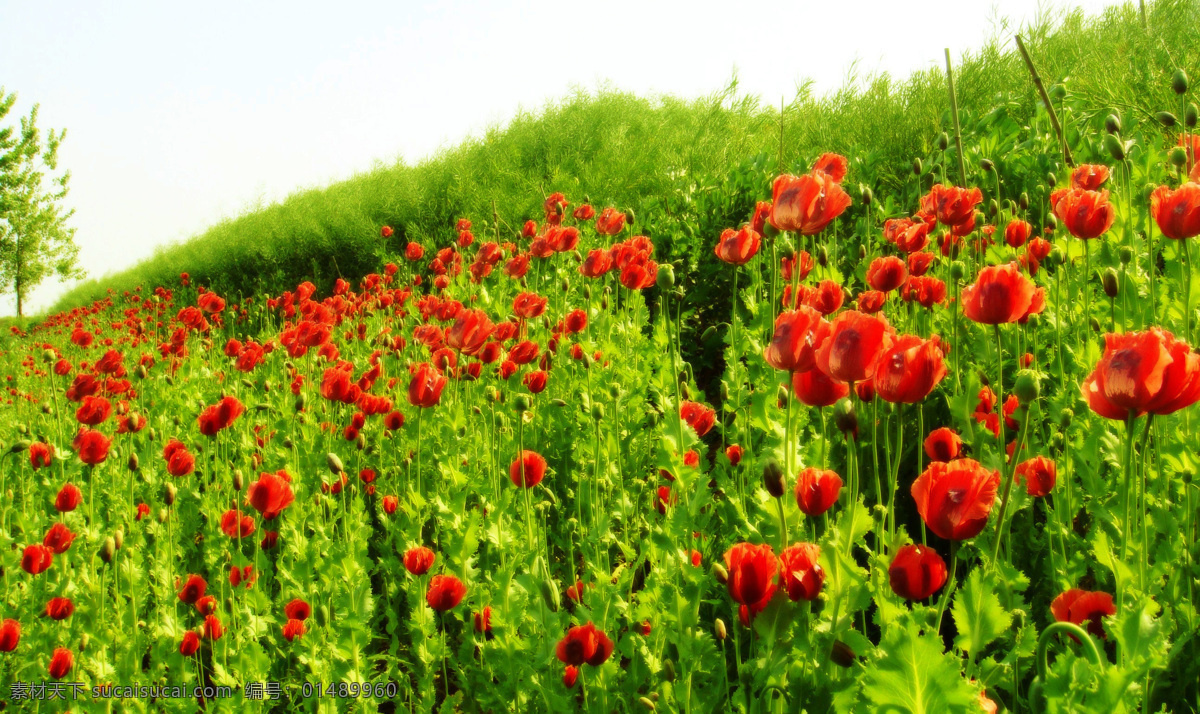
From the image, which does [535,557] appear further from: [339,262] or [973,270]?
[339,262]

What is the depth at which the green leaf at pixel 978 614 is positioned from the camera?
114cm

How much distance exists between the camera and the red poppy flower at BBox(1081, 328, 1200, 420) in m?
1.02

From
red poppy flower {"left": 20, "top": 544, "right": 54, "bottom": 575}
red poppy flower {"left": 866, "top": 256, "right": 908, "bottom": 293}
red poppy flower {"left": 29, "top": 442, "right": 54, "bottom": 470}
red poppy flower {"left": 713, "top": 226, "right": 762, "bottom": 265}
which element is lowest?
red poppy flower {"left": 20, "top": 544, "right": 54, "bottom": 575}

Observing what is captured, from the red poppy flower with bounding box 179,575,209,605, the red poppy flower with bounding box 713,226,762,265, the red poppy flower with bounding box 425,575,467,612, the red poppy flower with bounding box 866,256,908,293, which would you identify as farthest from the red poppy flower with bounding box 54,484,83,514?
the red poppy flower with bounding box 866,256,908,293

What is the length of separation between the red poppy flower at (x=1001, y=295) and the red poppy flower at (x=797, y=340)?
399 mm

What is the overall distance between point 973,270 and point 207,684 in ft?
11.0

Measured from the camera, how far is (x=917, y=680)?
0.92 m

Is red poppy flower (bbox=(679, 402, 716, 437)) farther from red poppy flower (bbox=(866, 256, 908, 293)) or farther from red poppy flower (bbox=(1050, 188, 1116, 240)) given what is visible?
red poppy flower (bbox=(1050, 188, 1116, 240))

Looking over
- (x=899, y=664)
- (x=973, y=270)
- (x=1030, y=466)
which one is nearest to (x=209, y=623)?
(x=899, y=664)

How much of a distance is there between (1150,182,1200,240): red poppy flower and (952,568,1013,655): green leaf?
1120mm

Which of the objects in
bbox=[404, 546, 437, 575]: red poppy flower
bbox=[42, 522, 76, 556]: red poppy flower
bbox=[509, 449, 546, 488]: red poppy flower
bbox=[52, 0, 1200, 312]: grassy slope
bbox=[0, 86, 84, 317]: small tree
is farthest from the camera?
A: bbox=[0, 86, 84, 317]: small tree

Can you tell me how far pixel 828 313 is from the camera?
2.25m

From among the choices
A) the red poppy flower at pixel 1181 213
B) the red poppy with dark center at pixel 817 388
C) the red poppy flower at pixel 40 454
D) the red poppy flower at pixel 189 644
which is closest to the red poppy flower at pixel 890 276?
the red poppy flower at pixel 1181 213

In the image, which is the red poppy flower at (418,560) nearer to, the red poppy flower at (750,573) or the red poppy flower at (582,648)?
the red poppy flower at (582,648)
